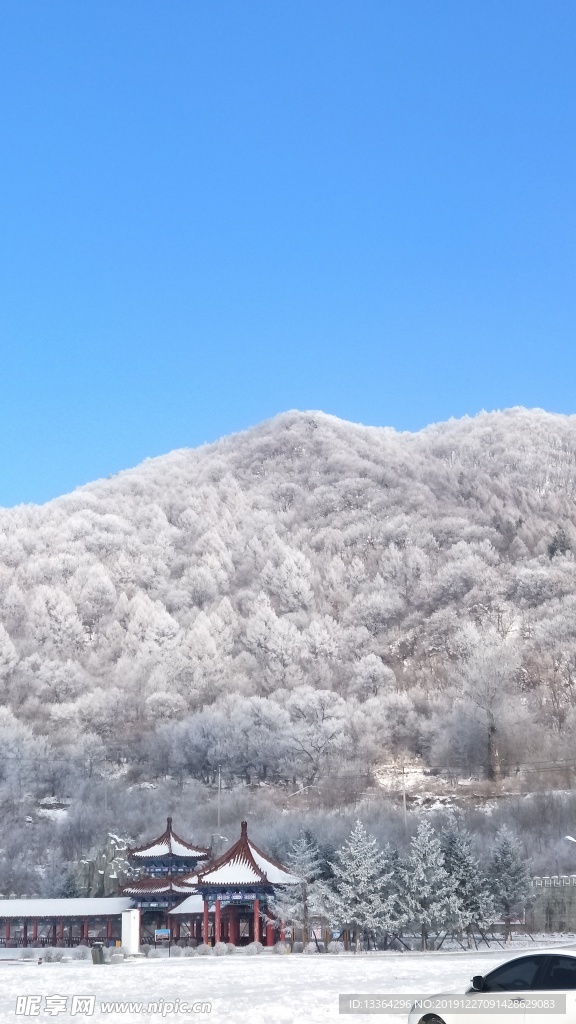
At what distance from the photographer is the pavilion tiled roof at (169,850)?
41219mm

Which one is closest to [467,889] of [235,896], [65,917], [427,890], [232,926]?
[427,890]

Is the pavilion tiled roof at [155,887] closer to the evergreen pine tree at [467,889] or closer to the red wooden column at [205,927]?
the red wooden column at [205,927]

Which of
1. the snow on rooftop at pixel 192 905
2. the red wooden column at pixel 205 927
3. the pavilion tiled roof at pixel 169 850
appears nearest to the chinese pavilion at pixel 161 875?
the pavilion tiled roof at pixel 169 850

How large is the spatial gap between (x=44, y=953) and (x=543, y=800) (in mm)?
38994

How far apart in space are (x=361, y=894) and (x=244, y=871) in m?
4.12

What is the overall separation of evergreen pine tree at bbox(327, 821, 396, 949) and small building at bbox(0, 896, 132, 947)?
27.6 feet

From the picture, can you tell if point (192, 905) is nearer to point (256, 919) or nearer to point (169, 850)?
point (256, 919)

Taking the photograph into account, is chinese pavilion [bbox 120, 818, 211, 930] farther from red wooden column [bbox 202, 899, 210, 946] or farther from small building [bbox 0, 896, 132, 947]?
red wooden column [bbox 202, 899, 210, 946]

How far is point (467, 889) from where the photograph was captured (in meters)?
36.2

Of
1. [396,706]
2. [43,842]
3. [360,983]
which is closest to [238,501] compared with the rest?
A: [396,706]

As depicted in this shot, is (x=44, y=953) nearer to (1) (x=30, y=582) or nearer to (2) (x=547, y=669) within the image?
(2) (x=547, y=669)

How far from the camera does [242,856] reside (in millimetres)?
36938

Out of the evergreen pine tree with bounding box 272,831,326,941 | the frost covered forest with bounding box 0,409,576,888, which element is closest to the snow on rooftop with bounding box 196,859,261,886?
the evergreen pine tree with bounding box 272,831,326,941

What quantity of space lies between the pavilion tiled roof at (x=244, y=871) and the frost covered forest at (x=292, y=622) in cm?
3301
